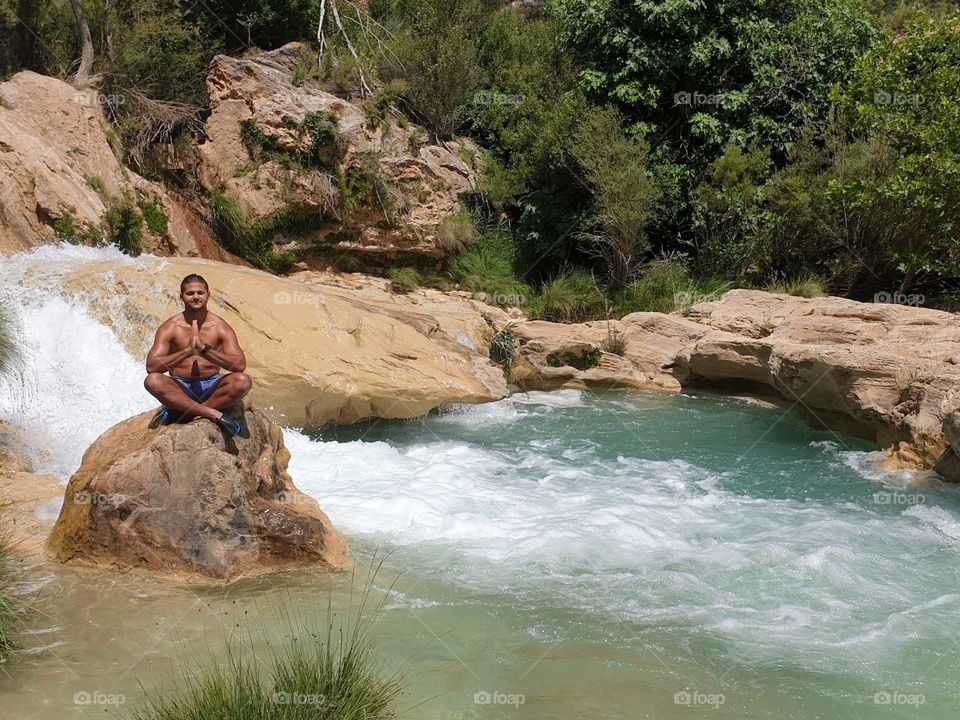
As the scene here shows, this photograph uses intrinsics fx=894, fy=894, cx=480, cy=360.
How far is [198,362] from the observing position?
546 cm

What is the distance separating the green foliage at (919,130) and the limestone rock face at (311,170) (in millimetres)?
6642

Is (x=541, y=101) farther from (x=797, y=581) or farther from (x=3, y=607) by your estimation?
(x=3, y=607)

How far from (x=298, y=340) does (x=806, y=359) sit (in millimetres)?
5045

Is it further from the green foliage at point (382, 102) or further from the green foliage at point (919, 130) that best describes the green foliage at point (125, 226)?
the green foliage at point (919, 130)

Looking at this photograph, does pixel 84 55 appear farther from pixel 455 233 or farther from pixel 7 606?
pixel 7 606

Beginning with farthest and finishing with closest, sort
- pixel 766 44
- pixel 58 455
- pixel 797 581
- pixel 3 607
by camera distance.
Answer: pixel 766 44, pixel 58 455, pixel 797 581, pixel 3 607

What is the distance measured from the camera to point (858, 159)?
41.9 feet

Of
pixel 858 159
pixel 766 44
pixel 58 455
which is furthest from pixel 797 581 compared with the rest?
pixel 766 44

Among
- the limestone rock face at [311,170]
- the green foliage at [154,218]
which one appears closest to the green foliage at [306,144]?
the limestone rock face at [311,170]

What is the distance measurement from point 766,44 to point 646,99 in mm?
2158

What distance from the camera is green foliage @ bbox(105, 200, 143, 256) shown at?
1136 cm

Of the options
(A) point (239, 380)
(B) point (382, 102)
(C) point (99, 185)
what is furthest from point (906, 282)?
(C) point (99, 185)

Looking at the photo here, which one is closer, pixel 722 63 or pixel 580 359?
pixel 580 359

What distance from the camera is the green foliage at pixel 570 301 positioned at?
13852 mm
